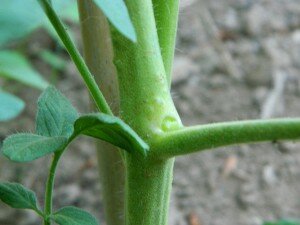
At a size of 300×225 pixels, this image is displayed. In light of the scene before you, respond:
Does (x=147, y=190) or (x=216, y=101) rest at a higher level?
(x=216, y=101)

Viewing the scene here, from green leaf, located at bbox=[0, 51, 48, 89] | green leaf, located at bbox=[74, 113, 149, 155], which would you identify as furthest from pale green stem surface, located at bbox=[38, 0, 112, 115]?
green leaf, located at bbox=[0, 51, 48, 89]

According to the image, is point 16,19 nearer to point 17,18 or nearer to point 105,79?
point 17,18

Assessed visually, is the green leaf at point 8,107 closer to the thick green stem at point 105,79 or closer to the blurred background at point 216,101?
the thick green stem at point 105,79

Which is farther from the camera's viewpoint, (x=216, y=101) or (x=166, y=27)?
(x=216, y=101)

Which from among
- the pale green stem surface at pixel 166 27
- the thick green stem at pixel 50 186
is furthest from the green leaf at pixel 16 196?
the pale green stem surface at pixel 166 27

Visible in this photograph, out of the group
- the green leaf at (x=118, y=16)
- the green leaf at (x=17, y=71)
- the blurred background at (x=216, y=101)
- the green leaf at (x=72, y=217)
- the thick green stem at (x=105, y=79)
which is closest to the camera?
the green leaf at (x=118, y=16)

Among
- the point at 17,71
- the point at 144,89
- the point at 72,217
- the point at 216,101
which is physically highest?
the point at 216,101

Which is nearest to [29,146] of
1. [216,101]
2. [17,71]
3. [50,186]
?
[50,186]

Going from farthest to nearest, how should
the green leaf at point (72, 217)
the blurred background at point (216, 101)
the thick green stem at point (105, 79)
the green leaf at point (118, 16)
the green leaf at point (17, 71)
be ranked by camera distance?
the blurred background at point (216, 101) < the green leaf at point (17, 71) < the thick green stem at point (105, 79) < the green leaf at point (72, 217) < the green leaf at point (118, 16)
